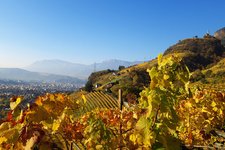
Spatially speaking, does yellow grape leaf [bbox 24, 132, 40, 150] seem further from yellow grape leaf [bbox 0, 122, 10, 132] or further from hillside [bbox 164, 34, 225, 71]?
hillside [bbox 164, 34, 225, 71]

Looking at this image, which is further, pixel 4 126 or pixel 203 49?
pixel 203 49

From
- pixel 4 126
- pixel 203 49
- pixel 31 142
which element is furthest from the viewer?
pixel 203 49

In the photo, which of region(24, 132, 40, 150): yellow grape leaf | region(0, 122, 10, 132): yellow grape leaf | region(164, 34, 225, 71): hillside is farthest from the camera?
region(164, 34, 225, 71): hillside

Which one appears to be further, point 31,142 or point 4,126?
point 4,126

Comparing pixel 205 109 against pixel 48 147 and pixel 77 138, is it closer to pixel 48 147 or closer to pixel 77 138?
pixel 77 138

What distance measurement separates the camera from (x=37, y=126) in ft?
9.70

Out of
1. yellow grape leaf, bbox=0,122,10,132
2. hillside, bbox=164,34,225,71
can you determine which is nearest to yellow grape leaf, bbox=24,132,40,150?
yellow grape leaf, bbox=0,122,10,132

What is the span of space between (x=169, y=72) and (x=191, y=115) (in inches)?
156

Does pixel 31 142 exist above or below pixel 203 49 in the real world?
below

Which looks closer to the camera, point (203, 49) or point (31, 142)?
point (31, 142)

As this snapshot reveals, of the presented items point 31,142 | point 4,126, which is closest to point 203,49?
point 4,126

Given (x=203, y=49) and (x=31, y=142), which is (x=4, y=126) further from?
(x=203, y=49)

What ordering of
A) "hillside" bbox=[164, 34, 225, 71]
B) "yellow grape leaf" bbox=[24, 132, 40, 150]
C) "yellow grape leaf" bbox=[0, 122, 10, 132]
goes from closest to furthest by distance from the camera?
1. "yellow grape leaf" bbox=[24, 132, 40, 150]
2. "yellow grape leaf" bbox=[0, 122, 10, 132]
3. "hillside" bbox=[164, 34, 225, 71]

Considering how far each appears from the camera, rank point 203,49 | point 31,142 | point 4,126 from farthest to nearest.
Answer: point 203,49 < point 4,126 < point 31,142
